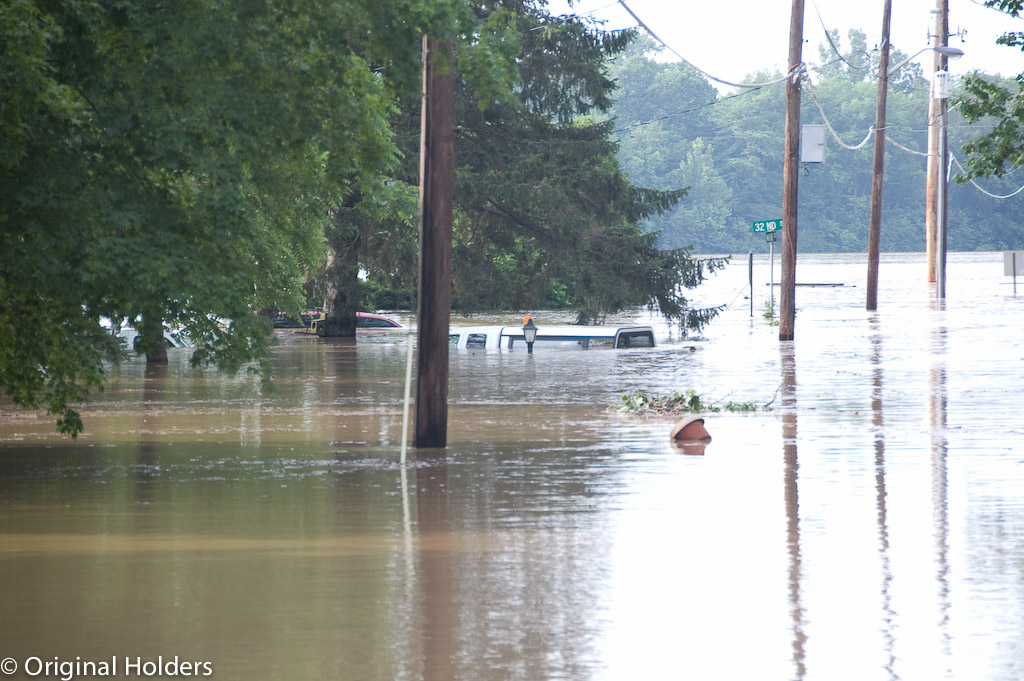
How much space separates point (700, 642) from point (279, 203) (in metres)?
7.80

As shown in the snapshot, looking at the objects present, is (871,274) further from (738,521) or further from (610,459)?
(738,521)

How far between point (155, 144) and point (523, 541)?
405cm

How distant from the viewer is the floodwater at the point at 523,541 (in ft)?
22.8

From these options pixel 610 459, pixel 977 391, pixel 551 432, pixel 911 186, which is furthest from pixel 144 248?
pixel 911 186

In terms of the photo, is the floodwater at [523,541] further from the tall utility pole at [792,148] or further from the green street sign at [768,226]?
the green street sign at [768,226]

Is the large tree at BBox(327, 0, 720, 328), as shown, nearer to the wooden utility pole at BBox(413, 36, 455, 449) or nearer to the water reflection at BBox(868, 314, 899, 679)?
the water reflection at BBox(868, 314, 899, 679)

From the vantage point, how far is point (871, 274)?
1724 inches

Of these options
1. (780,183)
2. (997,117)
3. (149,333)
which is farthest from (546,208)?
(780,183)

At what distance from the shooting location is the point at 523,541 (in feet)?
31.9

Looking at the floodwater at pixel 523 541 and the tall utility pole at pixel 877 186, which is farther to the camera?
the tall utility pole at pixel 877 186

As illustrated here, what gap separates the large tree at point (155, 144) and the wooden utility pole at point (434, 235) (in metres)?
2.02

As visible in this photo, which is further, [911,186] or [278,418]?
[911,186]

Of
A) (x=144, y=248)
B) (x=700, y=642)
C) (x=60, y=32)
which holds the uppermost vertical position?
(x=60, y=32)

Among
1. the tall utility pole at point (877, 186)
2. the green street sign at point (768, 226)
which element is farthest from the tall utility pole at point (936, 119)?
the green street sign at point (768, 226)
